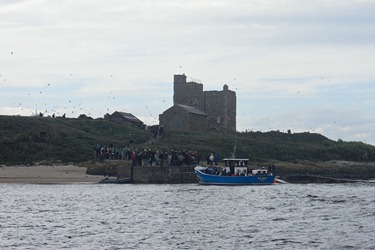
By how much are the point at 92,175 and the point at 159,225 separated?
28.7 m

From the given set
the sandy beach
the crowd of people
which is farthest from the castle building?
the sandy beach

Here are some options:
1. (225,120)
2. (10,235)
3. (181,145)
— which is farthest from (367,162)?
(10,235)

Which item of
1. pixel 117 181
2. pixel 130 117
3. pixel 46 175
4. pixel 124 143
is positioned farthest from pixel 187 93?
pixel 117 181

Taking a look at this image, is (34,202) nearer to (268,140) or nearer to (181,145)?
(181,145)

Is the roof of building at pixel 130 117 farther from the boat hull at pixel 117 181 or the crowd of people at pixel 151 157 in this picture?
the boat hull at pixel 117 181

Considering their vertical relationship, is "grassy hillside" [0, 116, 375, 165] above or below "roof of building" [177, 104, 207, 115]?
below

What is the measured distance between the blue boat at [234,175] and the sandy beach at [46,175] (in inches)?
380

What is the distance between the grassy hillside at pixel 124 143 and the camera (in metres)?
74.4

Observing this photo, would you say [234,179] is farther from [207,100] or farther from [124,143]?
[207,100]

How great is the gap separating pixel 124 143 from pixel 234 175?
63.9 ft

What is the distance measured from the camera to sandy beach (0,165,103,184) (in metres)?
63.6

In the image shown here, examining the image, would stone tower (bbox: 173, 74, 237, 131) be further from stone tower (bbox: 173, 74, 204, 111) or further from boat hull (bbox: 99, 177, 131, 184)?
boat hull (bbox: 99, 177, 131, 184)

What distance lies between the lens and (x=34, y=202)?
49.2m

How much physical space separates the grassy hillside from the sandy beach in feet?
10.7
